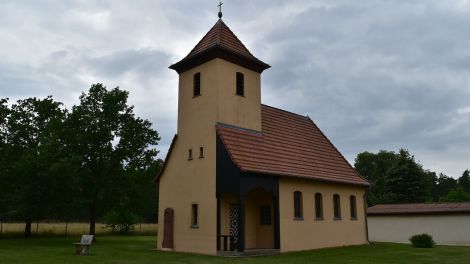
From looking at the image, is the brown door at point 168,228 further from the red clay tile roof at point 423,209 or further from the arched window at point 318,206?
the red clay tile roof at point 423,209

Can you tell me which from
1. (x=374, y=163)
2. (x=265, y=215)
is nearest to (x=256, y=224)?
(x=265, y=215)

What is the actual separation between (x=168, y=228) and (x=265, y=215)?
17.6 ft

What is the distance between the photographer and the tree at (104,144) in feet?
105

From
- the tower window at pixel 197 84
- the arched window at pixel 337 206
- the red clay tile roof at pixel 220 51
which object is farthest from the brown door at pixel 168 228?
the arched window at pixel 337 206

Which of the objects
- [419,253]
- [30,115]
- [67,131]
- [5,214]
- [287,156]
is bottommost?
[419,253]

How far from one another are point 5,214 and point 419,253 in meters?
28.8

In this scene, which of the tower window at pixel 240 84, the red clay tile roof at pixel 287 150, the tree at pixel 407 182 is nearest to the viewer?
the red clay tile roof at pixel 287 150

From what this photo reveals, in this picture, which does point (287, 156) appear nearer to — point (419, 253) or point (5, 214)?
point (419, 253)

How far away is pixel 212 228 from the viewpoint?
70.4 ft

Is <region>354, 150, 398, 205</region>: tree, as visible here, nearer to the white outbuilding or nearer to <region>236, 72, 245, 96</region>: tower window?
the white outbuilding

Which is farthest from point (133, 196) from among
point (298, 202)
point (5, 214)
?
point (298, 202)

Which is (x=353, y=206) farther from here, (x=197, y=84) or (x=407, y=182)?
(x=407, y=182)

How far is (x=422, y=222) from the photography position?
101 ft

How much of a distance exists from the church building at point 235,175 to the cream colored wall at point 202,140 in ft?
0.17
